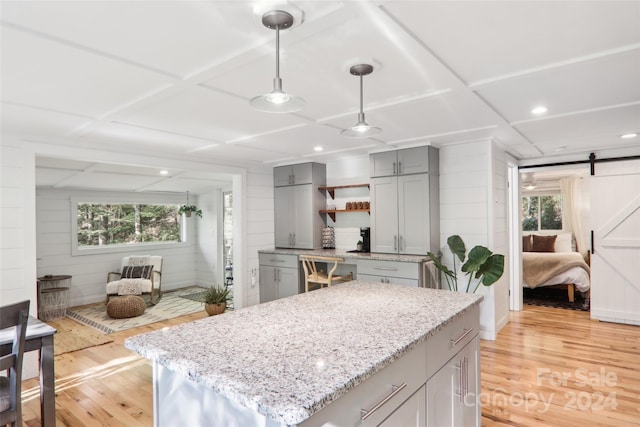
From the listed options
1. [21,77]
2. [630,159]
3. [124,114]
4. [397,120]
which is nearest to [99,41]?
[21,77]

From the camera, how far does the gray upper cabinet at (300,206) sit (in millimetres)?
5426

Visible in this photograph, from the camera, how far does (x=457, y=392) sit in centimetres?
198

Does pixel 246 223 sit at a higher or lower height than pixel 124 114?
lower

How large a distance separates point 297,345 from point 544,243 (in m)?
7.72

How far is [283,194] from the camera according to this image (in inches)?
227

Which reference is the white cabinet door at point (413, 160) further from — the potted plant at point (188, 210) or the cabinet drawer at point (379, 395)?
the potted plant at point (188, 210)

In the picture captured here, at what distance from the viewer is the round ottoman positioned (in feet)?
17.7

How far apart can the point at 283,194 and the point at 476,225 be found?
2878 mm

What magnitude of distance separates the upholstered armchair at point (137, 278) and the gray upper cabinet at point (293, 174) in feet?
9.10

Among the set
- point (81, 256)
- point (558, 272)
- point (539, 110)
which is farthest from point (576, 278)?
point (81, 256)

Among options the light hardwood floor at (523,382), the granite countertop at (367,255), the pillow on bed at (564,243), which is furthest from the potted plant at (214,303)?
the pillow on bed at (564,243)

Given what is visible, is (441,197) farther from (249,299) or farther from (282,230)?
(249,299)

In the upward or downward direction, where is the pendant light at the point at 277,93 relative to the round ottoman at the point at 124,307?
upward

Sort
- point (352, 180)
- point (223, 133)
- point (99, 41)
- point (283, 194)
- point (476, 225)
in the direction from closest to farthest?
1. point (99, 41)
2. point (223, 133)
3. point (476, 225)
4. point (352, 180)
5. point (283, 194)
